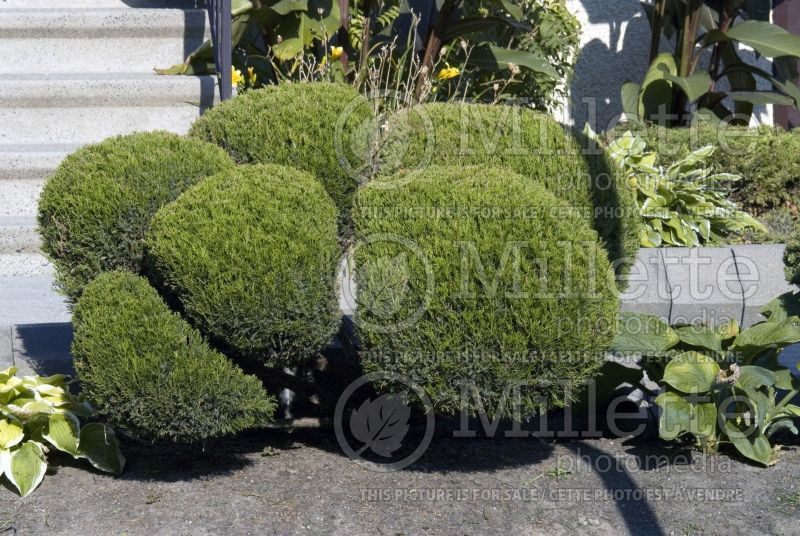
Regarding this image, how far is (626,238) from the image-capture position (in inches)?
159

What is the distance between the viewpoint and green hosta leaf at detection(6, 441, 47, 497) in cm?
344

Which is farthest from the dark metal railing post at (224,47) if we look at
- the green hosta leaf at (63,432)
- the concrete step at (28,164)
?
the green hosta leaf at (63,432)

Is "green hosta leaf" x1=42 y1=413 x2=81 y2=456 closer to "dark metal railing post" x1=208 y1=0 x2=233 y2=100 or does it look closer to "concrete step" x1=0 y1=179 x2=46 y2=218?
"concrete step" x1=0 y1=179 x2=46 y2=218

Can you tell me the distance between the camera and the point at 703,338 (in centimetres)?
393

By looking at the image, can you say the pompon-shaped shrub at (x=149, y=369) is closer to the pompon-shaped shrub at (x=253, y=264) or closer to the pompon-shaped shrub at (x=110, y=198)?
the pompon-shaped shrub at (x=253, y=264)

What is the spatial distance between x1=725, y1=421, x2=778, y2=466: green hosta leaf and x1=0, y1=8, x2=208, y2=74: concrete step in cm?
441

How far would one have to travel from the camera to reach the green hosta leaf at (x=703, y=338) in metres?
3.90

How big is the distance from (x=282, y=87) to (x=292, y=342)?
46.7 inches

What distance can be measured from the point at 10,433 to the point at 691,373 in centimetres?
265

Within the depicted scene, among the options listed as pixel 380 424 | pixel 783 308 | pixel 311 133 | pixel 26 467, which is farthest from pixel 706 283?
pixel 26 467

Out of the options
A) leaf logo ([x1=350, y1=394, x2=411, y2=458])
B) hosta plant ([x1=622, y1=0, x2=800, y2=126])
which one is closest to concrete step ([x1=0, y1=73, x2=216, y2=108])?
leaf logo ([x1=350, y1=394, x2=411, y2=458])

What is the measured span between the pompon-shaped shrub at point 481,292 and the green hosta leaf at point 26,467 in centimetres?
130

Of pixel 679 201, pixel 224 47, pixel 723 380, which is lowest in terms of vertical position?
pixel 723 380

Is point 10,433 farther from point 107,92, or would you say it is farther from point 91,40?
point 91,40
